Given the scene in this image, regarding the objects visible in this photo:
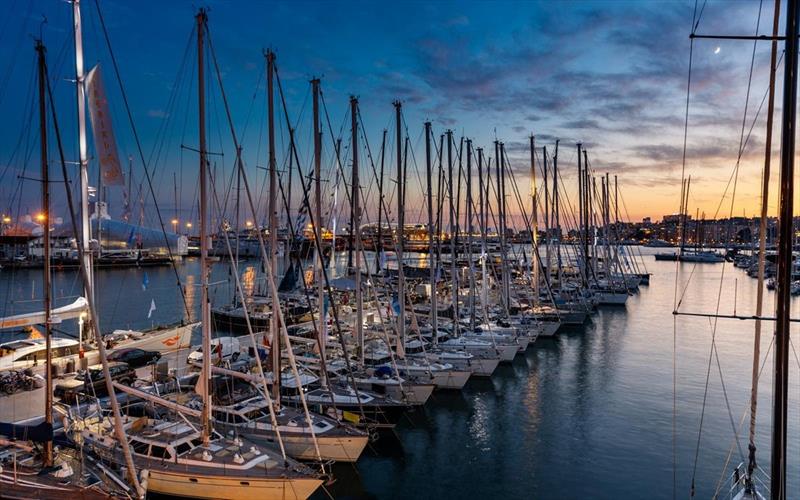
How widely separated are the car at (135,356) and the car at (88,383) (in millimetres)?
3120

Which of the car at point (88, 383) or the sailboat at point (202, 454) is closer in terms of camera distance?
the sailboat at point (202, 454)

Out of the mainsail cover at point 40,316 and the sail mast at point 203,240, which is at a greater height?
the sail mast at point 203,240

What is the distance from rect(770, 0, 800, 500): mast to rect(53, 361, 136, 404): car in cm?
1932

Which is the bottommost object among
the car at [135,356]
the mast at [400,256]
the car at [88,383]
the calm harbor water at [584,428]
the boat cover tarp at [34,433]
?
the calm harbor water at [584,428]

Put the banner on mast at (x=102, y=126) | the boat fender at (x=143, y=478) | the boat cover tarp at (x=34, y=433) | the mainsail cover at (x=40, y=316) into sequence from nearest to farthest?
the boat cover tarp at (x=34, y=433), the boat fender at (x=143, y=478), the banner on mast at (x=102, y=126), the mainsail cover at (x=40, y=316)

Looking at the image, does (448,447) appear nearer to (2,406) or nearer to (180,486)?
(180,486)

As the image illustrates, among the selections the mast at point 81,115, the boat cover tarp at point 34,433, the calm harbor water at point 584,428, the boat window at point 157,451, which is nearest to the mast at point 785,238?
the calm harbor water at point 584,428

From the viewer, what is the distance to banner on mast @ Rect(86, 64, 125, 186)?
71.6 feet

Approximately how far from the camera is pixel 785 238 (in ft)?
22.9

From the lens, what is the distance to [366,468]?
17.1 meters

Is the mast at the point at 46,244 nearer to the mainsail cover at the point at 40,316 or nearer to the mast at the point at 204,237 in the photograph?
the mast at the point at 204,237

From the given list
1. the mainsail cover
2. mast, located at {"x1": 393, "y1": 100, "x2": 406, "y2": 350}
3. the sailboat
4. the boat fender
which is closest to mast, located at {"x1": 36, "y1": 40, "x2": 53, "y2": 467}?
the sailboat

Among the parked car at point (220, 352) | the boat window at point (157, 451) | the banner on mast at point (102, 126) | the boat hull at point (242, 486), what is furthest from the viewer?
the parked car at point (220, 352)

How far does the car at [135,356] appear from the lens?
25.6 m
